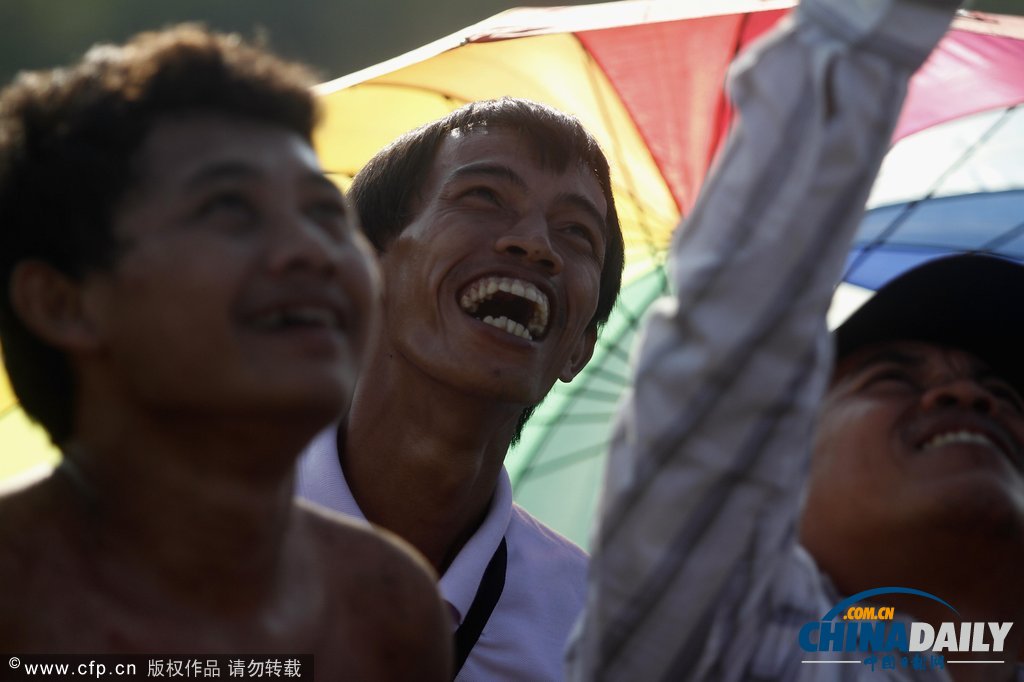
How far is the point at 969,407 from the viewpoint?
79.4 inches

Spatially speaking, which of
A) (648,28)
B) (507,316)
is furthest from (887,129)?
(648,28)

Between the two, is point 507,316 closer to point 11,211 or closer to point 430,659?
point 430,659

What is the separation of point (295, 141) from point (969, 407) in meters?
1.18

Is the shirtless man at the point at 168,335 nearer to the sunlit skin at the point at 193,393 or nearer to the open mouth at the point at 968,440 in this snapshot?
the sunlit skin at the point at 193,393

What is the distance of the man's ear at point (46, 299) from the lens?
1.41 meters

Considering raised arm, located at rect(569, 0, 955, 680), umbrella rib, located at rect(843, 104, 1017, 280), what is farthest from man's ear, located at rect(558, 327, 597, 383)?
raised arm, located at rect(569, 0, 955, 680)

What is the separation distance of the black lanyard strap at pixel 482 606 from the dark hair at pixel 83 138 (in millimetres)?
1016

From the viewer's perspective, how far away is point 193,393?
135cm

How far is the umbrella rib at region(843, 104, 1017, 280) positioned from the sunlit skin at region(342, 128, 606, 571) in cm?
71

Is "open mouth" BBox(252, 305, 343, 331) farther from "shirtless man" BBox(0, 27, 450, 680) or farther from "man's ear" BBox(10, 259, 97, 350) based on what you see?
"man's ear" BBox(10, 259, 97, 350)

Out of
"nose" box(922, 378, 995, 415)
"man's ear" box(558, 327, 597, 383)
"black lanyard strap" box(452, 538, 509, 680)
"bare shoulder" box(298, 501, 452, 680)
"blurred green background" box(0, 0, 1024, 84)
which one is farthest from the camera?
"blurred green background" box(0, 0, 1024, 84)

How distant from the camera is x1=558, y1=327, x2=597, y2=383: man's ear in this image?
9.42ft

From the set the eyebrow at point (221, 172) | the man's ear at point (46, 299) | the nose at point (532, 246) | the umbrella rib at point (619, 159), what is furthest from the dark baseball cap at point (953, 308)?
the umbrella rib at point (619, 159)

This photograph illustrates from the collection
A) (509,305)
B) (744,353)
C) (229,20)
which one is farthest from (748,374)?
(229,20)
